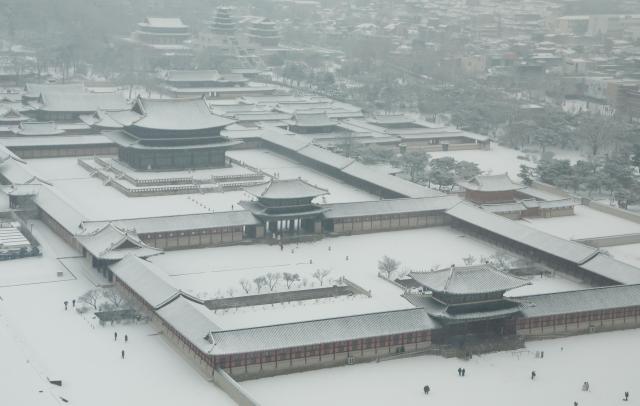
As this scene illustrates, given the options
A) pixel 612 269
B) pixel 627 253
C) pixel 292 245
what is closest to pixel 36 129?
pixel 292 245

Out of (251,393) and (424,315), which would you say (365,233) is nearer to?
(424,315)

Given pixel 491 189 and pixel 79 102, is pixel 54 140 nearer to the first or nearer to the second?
pixel 79 102

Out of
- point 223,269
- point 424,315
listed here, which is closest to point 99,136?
point 223,269

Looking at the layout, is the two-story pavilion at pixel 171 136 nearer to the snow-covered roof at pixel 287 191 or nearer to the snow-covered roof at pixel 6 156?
the snow-covered roof at pixel 6 156

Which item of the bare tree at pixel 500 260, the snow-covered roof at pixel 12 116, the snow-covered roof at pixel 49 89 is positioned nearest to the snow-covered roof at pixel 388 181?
the bare tree at pixel 500 260

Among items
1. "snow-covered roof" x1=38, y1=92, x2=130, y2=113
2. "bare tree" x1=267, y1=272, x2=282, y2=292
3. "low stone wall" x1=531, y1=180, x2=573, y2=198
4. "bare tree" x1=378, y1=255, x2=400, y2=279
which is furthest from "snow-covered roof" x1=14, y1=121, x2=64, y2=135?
"bare tree" x1=378, y1=255, x2=400, y2=279

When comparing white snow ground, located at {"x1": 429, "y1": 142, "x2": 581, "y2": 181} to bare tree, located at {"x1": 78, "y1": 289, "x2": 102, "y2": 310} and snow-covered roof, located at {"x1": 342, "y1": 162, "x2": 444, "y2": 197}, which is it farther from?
bare tree, located at {"x1": 78, "y1": 289, "x2": 102, "y2": 310}
